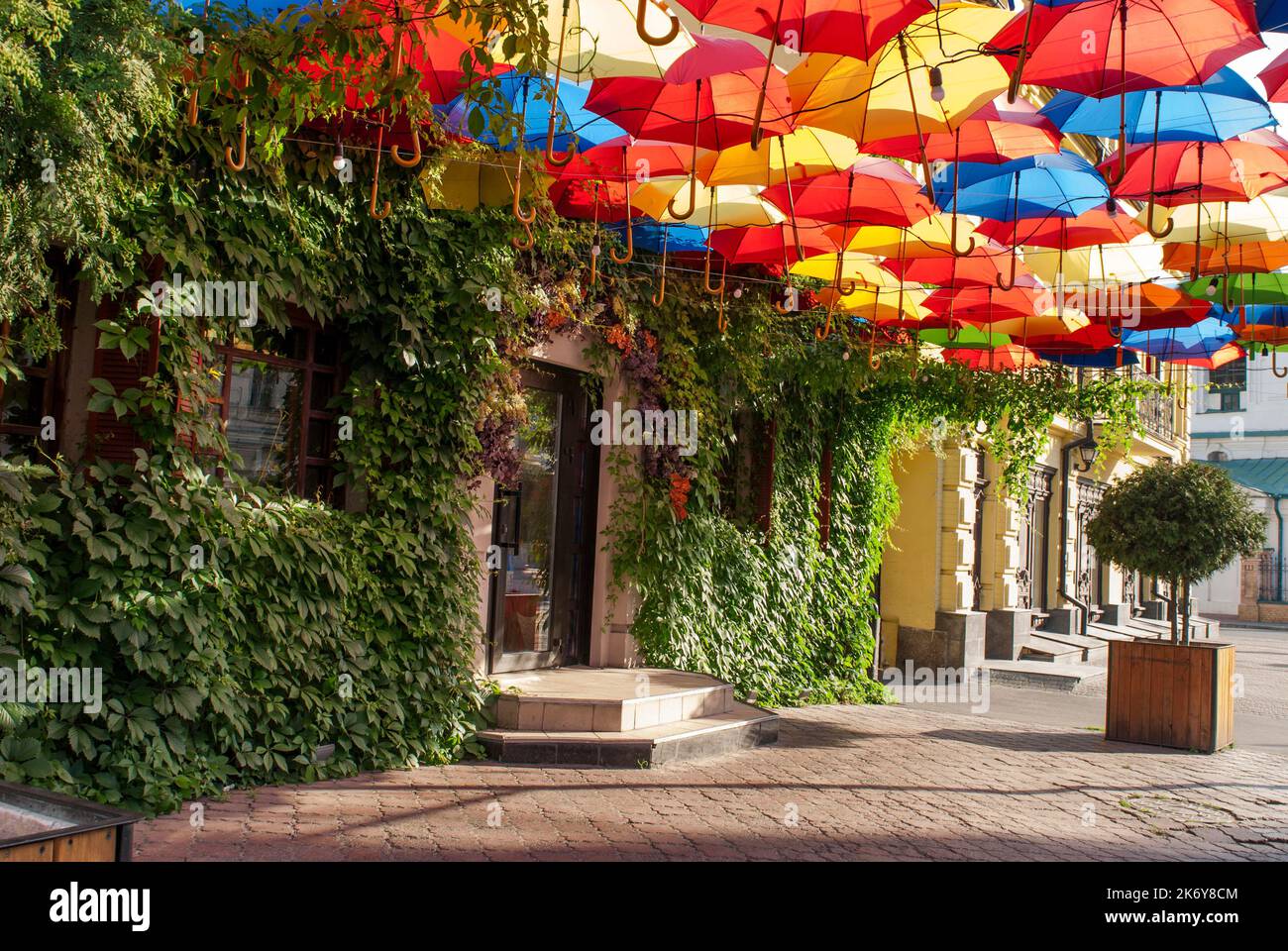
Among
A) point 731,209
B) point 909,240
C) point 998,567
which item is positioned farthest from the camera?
point 998,567

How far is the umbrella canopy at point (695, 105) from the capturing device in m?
5.86

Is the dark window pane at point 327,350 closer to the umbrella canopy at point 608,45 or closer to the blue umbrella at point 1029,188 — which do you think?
the umbrella canopy at point 608,45

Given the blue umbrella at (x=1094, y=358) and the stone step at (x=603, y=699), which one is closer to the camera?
the stone step at (x=603, y=699)

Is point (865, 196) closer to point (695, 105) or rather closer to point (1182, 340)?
point (695, 105)

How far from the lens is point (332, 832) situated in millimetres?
A: 5418

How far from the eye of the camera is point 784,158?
6520 millimetres

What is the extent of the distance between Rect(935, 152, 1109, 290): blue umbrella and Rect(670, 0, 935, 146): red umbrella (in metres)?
2.28

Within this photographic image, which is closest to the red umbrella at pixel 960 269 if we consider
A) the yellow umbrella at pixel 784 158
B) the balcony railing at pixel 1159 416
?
the yellow umbrella at pixel 784 158

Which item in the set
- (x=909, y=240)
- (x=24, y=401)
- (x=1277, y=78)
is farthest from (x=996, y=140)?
(x=24, y=401)

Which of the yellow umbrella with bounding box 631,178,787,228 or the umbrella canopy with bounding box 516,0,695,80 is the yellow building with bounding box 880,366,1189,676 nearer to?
the yellow umbrella with bounding box 631,178,787,228

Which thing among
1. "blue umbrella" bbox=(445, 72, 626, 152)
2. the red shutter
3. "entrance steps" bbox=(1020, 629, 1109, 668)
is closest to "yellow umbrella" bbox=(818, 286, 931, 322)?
"blue umbrella" bbox=(445, 72, 626, 152)

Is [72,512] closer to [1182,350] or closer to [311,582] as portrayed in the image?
[311,582]

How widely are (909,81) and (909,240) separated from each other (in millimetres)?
2918

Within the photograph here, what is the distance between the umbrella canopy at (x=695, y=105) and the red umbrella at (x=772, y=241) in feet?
6.90
